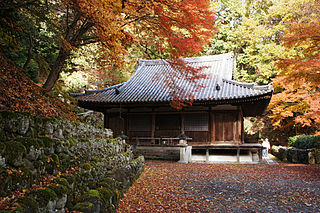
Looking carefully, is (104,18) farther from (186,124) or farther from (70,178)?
(186,124)

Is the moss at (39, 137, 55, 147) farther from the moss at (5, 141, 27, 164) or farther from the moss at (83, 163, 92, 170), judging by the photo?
the moss at (83, 163, 92, 170)

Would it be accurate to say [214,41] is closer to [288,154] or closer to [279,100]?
[279,100]

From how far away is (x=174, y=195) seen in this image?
5449mm

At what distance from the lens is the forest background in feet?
20.3

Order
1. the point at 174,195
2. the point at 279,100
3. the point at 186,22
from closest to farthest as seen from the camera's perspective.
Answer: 1. the point at 174,195
2. the point at 186,22
3. the point at 279,100

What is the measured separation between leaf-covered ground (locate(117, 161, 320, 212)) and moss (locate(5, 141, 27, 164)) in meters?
2.35

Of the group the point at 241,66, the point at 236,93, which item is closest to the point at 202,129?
the point at 236,93

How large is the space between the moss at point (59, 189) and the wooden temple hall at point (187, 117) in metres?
8.99

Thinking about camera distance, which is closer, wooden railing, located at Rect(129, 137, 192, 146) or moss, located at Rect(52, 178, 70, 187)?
moss, located at Rect(52, 178, 70, 187)

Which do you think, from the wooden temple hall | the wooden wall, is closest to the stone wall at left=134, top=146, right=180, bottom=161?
the wooden temple hall

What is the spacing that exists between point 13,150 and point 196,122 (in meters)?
11.5

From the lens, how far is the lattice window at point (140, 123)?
14406 mm

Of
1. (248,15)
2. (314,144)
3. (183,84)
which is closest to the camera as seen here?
(314,144)

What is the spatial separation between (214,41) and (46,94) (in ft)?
81.1
